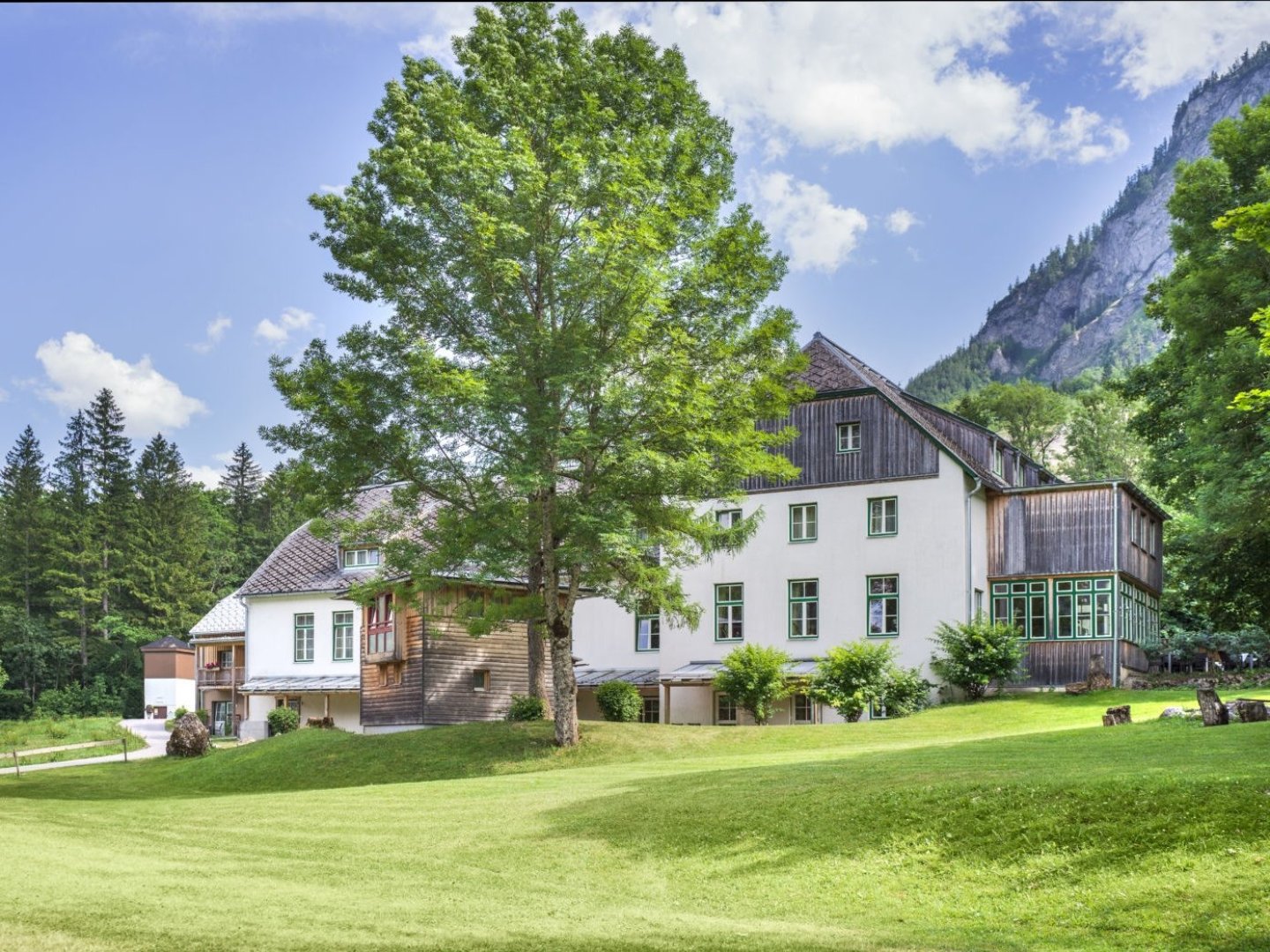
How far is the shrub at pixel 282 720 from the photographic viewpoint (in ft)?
144

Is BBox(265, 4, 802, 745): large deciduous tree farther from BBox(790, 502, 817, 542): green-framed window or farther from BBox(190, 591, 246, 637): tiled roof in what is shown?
BBox(190, 591, 246, 637): tiled roof

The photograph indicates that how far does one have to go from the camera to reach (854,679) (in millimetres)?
Result: 33906

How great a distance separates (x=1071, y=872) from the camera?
1319cm

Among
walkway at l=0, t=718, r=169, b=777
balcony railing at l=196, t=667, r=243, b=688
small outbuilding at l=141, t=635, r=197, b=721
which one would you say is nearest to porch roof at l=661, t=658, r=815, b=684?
walkway at l=0, t=718, r=169, b=777

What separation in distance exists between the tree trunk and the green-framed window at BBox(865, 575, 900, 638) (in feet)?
41.7

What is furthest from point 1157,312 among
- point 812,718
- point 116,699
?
point 116,699

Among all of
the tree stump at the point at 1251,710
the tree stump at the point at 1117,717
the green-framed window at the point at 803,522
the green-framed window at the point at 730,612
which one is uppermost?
the green-framed window at the point at 803,522

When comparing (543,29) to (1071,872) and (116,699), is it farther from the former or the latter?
(116,699)

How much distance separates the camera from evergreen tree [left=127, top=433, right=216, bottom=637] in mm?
76375

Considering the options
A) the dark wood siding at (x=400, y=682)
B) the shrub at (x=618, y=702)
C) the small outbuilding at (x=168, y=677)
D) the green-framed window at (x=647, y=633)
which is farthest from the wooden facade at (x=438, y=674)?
the small outbuilding at (x=168, y=677)

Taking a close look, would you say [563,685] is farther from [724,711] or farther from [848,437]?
[848,437]

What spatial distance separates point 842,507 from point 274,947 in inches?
1191

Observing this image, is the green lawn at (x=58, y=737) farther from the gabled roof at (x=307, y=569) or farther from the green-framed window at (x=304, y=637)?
the gabled roof at (x=307, y=569)

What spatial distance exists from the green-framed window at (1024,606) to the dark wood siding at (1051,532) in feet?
1.27
